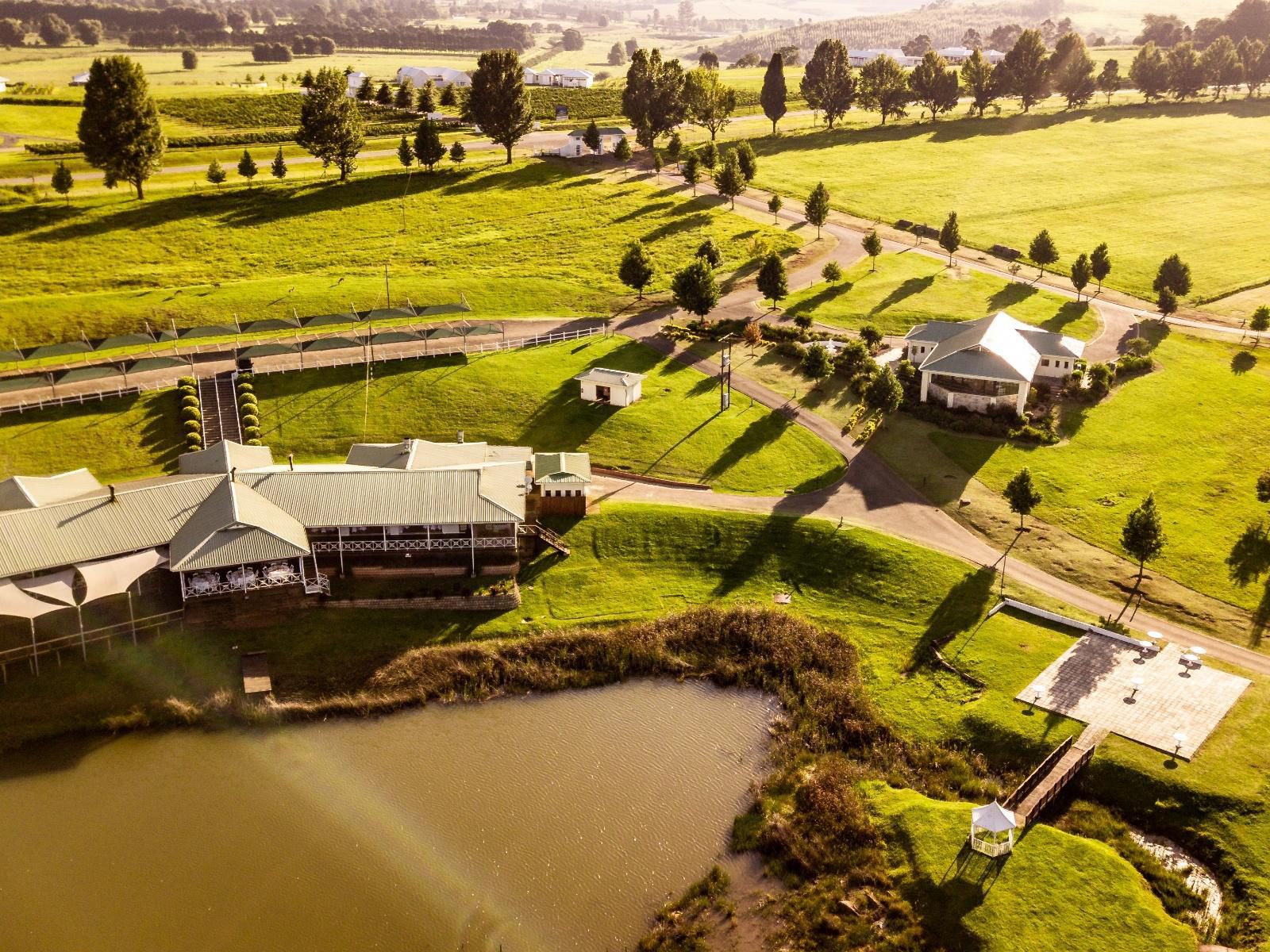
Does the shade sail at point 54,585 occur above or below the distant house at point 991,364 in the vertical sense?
below

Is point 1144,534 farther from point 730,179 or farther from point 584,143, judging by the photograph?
point 584,143

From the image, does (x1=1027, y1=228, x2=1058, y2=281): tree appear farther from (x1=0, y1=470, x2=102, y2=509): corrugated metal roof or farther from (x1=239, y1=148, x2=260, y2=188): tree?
(x1=0, y1=470, x2=102, y2=509): corrugated metal roof

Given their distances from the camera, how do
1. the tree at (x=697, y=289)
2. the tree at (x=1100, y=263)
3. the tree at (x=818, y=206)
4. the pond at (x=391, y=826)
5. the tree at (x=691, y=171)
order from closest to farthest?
the pond at (x=391, y=826) → the tree at (x=697, y=289) → the tree at (x=1100, y=263) → the tree at (x=818, y=206) → the tree at (x=691, y=171)

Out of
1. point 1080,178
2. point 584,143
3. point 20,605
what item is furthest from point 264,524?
point 1080,178

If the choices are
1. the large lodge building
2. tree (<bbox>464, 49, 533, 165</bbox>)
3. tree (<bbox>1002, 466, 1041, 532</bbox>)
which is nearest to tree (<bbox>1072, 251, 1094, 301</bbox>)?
tree (<bbox>1002, 466, 1041, 532</bbox>)

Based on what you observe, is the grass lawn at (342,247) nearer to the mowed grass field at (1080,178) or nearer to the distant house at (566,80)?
the mowed grass field at (1080,178)

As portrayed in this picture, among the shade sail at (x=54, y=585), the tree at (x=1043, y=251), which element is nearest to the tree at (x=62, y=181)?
the shade sail at (x=54, y=585)

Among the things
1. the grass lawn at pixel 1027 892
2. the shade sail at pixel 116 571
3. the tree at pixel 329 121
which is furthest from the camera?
the tree at pixel 329 121
